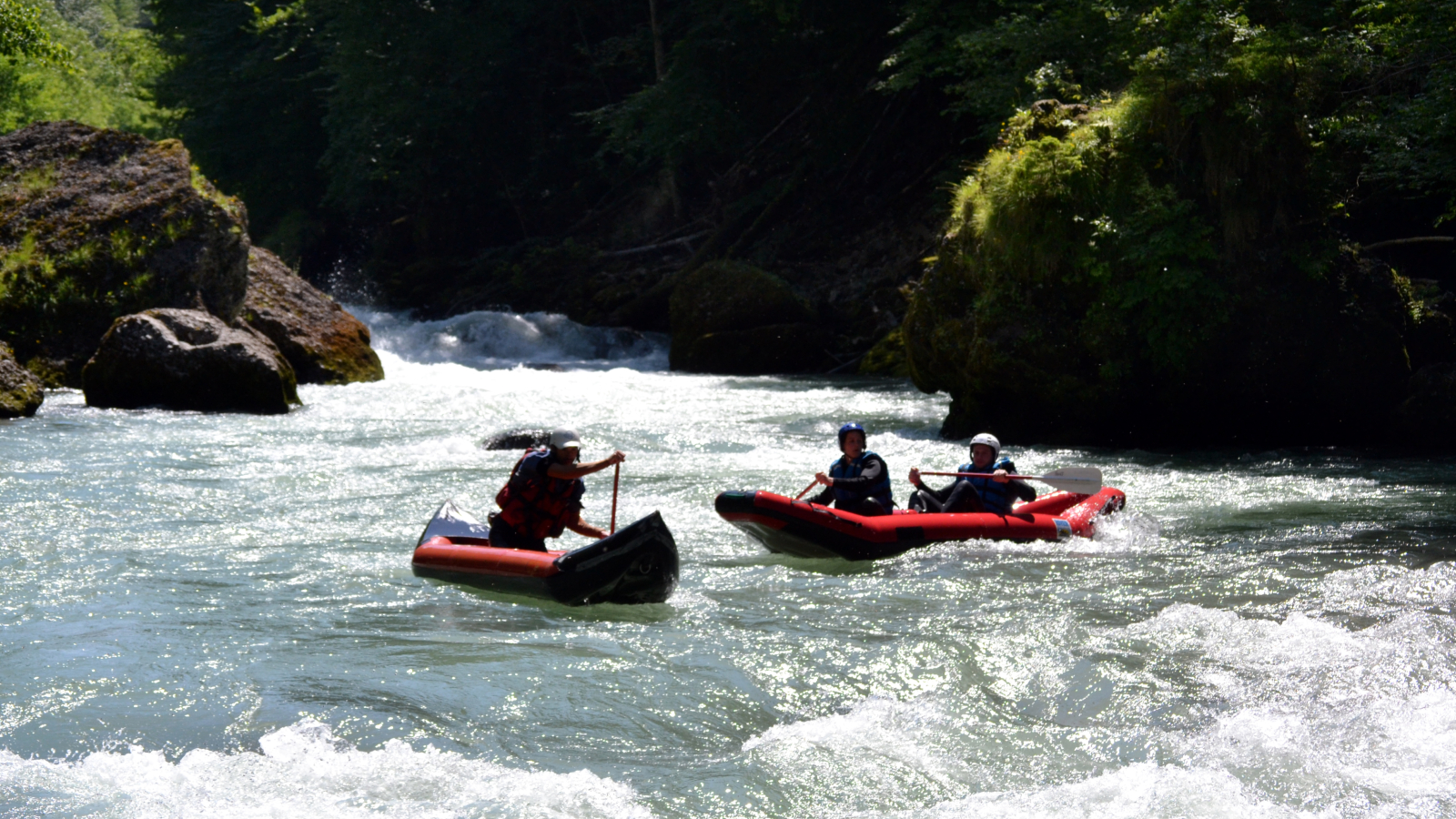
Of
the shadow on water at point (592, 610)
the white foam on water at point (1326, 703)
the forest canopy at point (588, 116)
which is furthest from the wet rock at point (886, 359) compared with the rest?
the white foam on water at point (1326, 703)

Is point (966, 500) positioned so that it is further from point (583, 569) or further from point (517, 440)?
point (517, 440)

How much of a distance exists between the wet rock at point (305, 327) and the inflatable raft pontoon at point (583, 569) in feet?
36.3

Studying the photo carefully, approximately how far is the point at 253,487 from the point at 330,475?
751 millimetres

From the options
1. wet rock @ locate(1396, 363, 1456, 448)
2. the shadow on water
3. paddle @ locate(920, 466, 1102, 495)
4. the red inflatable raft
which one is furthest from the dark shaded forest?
the shadow on water

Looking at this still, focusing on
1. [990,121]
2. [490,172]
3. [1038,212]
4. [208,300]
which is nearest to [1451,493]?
[1038,212]

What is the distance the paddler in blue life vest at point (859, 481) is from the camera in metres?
8.09

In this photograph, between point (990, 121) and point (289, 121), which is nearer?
point (990, 121)

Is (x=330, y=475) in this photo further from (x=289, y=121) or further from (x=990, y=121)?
(x=289, y=121)

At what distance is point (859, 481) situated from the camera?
8031 mm

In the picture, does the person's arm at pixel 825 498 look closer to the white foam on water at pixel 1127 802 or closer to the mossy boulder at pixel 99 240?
the white foam on water at pixel 1127 802

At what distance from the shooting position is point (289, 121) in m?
33.0

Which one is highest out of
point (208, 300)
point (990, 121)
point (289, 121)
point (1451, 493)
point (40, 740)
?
point (289, 121)

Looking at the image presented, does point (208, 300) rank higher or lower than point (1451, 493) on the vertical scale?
higher

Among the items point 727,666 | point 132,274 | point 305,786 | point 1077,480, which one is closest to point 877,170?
point 132,274
